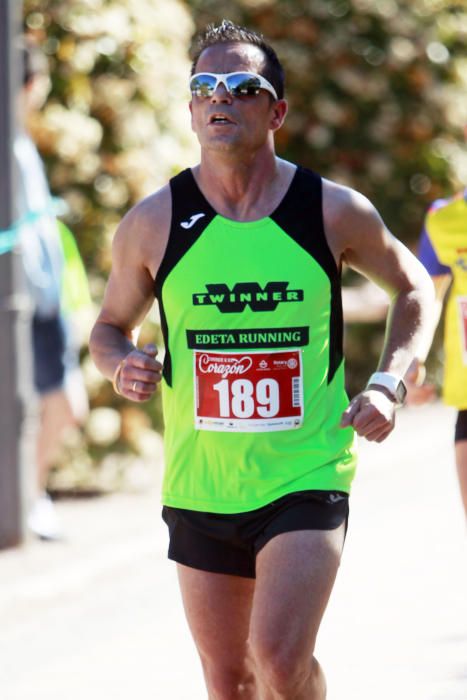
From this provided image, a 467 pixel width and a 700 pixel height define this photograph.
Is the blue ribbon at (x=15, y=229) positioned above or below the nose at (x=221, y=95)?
below

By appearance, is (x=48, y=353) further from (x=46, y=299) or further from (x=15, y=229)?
(x=15, y=229)

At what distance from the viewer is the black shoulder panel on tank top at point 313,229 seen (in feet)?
14.1

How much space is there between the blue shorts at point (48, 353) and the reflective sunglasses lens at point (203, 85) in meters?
4.18

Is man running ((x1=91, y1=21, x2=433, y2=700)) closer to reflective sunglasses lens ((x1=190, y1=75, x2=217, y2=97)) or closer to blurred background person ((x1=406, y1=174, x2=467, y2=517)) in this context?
reflective sunglasses lens ((x1=190, y1=75, x2=217, y2=97))

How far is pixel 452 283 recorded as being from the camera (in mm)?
5926

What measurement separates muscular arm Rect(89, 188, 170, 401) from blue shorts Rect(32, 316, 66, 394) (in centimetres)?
394

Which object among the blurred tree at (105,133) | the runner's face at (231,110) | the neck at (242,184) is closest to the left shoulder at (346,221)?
the neck at (242,184)

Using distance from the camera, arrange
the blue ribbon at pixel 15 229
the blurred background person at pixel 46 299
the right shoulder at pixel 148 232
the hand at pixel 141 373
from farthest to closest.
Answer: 1. the blurred background person at pixel 46 299
2. the blue ribbon at pixel 15 229
3. the right shoulder at pixel 148 232
4. the hand at pixel 141 373

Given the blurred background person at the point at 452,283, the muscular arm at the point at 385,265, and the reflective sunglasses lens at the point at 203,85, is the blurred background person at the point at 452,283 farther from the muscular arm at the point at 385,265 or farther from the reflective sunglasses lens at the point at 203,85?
the reflective sunglasses lens at the point at 203,85

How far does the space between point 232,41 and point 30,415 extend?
4.09 meters

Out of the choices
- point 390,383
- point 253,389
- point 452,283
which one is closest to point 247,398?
point 253,389

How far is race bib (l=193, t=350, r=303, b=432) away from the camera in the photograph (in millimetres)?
4281

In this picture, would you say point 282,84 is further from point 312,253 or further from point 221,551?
point 221,551

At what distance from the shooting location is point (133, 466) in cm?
1021
